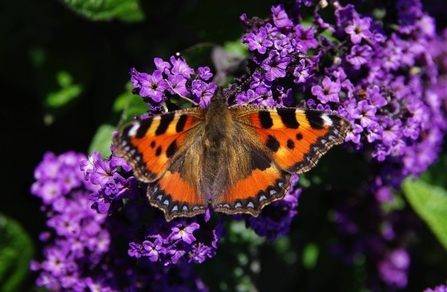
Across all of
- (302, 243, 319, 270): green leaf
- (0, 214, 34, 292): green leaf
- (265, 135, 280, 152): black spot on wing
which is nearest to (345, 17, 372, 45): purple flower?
(265, 135, 280, 152): black spot on wing

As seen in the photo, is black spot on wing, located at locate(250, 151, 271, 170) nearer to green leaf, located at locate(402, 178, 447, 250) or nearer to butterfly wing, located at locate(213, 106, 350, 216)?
butterfly wing, located at locate(213, 106, 350, 216)

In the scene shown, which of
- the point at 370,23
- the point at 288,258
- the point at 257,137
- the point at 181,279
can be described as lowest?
the point at 288,258

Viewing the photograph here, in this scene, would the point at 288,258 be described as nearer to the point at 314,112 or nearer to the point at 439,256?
the point at 439,256

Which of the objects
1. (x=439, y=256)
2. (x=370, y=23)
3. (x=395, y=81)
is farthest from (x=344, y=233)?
(x=370, y=23)

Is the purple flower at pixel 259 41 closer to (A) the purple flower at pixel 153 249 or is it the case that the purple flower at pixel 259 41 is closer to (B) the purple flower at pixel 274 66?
(B) the purple flower at pixel 274 66

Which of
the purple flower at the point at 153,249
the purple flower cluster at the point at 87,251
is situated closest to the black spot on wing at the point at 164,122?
the purple flower at the point at 153,249

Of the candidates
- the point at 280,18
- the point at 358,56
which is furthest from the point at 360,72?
the point at 280,18

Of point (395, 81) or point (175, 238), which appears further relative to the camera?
point (395, 81)

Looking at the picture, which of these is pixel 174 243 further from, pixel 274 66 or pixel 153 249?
pixel 274 66
